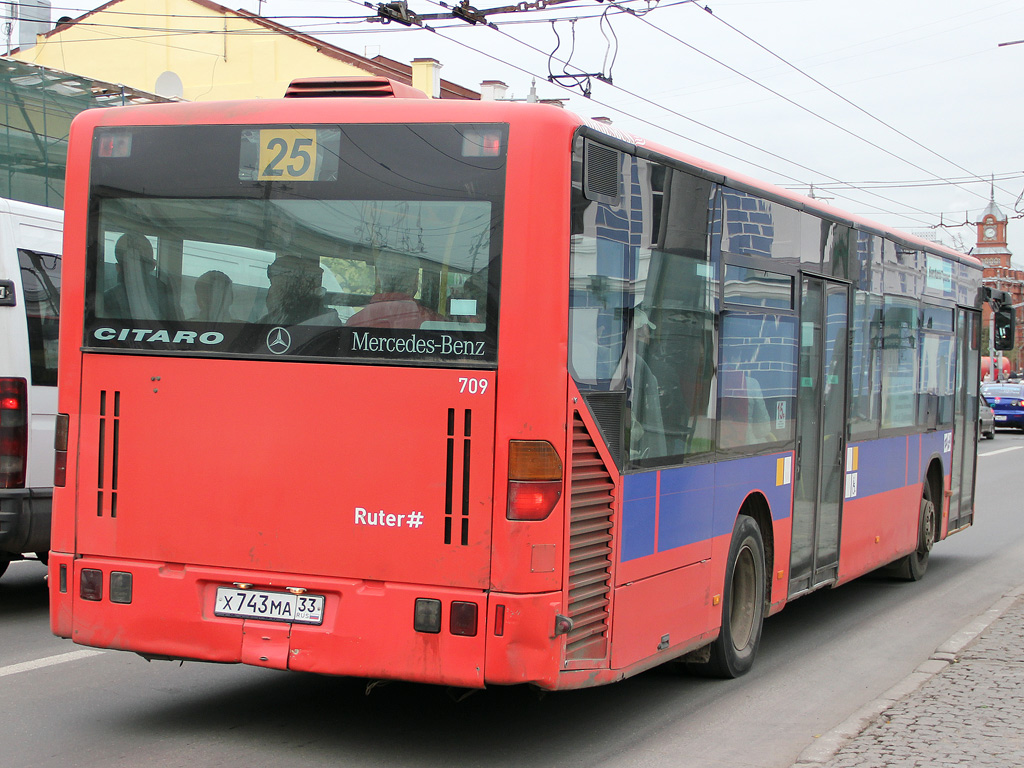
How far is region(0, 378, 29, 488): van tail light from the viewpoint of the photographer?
8.21 meters

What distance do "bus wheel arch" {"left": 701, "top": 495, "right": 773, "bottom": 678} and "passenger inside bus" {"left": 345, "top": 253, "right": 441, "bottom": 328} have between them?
2752 millimetres

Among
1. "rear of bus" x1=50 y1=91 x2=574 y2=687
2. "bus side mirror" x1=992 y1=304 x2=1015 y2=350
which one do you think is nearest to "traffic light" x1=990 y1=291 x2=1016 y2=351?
"bus side mirror" x1=992 y1=304 x2=1015 y2=350

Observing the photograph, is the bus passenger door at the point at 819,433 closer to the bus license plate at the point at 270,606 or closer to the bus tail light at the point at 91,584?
the bus license plate at the point at 270,606

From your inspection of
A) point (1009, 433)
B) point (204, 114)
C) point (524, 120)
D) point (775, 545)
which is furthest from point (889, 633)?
point (1009, 433)

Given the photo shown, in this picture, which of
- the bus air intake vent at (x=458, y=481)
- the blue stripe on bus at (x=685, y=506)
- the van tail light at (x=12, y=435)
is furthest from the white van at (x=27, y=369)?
the blue stripe on bus at (x=685, y=506)

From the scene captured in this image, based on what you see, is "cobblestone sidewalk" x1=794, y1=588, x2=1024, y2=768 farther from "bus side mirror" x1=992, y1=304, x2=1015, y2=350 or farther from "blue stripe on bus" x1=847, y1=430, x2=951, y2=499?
"bus side mirror" x1=992, y1=304, x2=1015, y2=350

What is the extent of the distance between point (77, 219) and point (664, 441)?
3052mm

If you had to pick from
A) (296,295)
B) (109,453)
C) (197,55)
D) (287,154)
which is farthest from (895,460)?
(197,55)

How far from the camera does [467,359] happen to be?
17.1ft

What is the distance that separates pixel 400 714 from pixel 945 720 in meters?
2.74

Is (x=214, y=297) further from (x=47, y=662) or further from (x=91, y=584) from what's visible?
(x=47, y=662)

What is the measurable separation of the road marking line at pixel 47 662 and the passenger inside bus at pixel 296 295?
2975 millimetres

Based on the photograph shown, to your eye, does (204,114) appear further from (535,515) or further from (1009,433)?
(1009,433)

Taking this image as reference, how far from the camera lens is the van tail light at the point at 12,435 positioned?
8.21 metres
